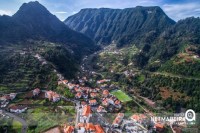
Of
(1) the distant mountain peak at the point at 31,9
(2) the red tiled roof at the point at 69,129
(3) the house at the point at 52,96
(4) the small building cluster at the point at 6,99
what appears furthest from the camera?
(1) the distant mountain peak at the point at 31,9

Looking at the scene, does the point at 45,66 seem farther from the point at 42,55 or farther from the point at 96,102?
the point at 96,102

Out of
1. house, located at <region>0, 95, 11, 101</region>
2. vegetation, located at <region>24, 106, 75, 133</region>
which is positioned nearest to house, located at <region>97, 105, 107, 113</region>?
vegetation, located at <region>24, 106, 75, 133</region>

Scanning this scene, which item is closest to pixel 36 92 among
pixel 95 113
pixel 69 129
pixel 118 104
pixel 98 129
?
pixel 95 113

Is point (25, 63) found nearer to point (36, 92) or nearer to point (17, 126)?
point (36, 92)

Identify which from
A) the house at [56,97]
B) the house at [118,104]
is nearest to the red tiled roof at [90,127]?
the house at [56,97]

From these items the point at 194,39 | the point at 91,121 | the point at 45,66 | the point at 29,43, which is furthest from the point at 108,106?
the point at 194,39

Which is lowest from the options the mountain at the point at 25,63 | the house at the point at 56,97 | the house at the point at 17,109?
the house at the point at 17,109

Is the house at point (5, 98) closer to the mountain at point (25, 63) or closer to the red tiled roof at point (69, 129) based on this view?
the mountain at point (25, 63)

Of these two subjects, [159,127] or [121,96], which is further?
[121,96]

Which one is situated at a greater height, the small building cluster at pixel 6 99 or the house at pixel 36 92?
the house at pixel 36 92
